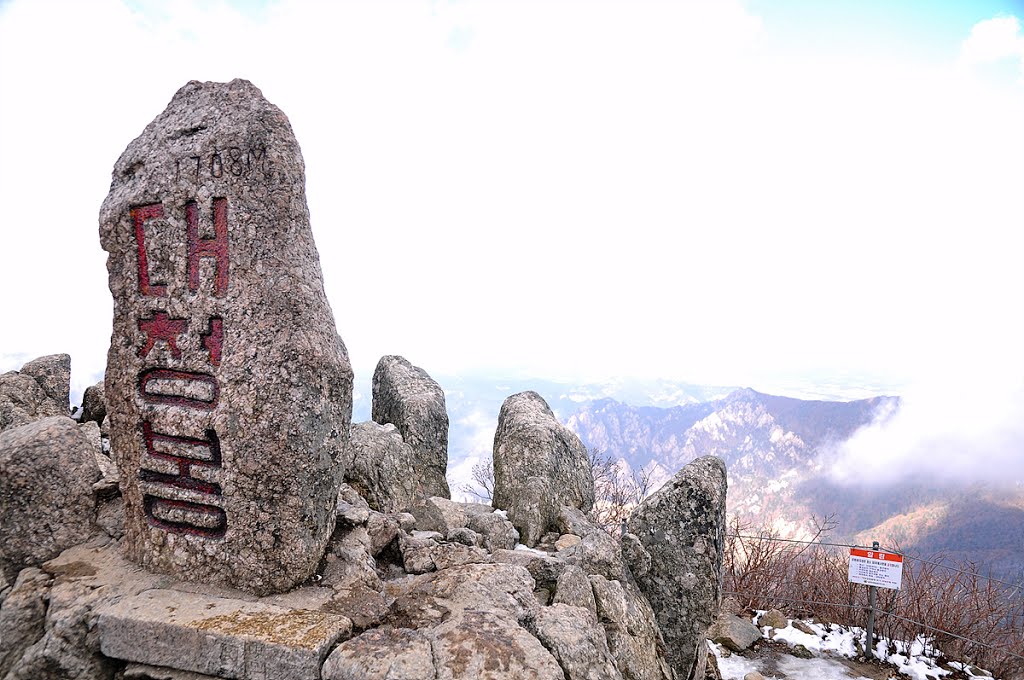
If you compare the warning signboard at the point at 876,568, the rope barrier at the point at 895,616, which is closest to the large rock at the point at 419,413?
the rope barrier at the point at 895,616

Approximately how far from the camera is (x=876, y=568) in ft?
27.6

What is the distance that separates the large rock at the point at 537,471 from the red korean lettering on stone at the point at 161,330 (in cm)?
607

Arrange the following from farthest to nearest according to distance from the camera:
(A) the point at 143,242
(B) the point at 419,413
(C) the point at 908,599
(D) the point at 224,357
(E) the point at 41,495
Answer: (B) the point at 419,413 → (C) the point at 908,599 → (E) the point at 41,495 → (A) the point at 143,242 → (D) the point at 224,357

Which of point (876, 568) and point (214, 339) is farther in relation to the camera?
point (876, 568)

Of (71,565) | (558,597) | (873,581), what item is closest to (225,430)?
(71,565)

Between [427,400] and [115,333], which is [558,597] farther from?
[427,400]

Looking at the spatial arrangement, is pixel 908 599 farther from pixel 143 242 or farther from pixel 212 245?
pixel 143 242

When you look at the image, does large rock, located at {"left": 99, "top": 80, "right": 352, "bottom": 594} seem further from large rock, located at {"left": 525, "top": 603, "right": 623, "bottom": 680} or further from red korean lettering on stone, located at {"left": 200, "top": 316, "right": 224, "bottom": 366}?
large rock, located at {"left": 525, "top": 603, "right": 623, "bottom": 680}

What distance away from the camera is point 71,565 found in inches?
186

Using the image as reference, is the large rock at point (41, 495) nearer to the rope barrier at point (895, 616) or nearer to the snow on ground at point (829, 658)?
the snow on ground at point (829, 658)

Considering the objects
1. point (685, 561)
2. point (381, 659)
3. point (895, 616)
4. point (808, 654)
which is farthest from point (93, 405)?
point (895, 616)

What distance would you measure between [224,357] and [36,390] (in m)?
7.03

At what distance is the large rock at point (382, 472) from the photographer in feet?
23.6

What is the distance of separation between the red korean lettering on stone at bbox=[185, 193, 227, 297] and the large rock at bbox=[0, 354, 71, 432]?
618 centimetres
